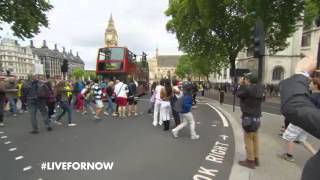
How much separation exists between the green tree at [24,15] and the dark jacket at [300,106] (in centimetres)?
1711

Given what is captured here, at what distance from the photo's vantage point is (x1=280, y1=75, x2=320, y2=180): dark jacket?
61.1 inches

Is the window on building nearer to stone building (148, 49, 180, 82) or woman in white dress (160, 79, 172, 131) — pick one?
woman in white dress (160, 79, 172, 131)

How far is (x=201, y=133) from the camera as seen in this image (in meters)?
8.83

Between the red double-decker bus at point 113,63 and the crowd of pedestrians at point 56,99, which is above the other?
the red double-decker bus at point 113,63

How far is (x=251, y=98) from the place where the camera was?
549 cm

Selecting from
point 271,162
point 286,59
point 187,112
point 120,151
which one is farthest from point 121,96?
point 286,59

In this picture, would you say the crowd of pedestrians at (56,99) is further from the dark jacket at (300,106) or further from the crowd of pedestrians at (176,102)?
the dark jacket at (300,106)

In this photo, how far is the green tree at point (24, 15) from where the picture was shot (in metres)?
15.9

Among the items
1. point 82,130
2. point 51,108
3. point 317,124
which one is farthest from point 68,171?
point 51,108

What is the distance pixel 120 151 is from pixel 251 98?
314 centimetres

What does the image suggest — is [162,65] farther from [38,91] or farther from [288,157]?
[288,157]

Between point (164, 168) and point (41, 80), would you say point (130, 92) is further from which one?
point (164, 168)

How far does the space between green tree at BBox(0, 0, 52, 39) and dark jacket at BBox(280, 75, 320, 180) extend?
17114 mm

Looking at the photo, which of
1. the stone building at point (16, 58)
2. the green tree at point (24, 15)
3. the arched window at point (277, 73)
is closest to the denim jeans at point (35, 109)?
the green tree at point (24, 15)
